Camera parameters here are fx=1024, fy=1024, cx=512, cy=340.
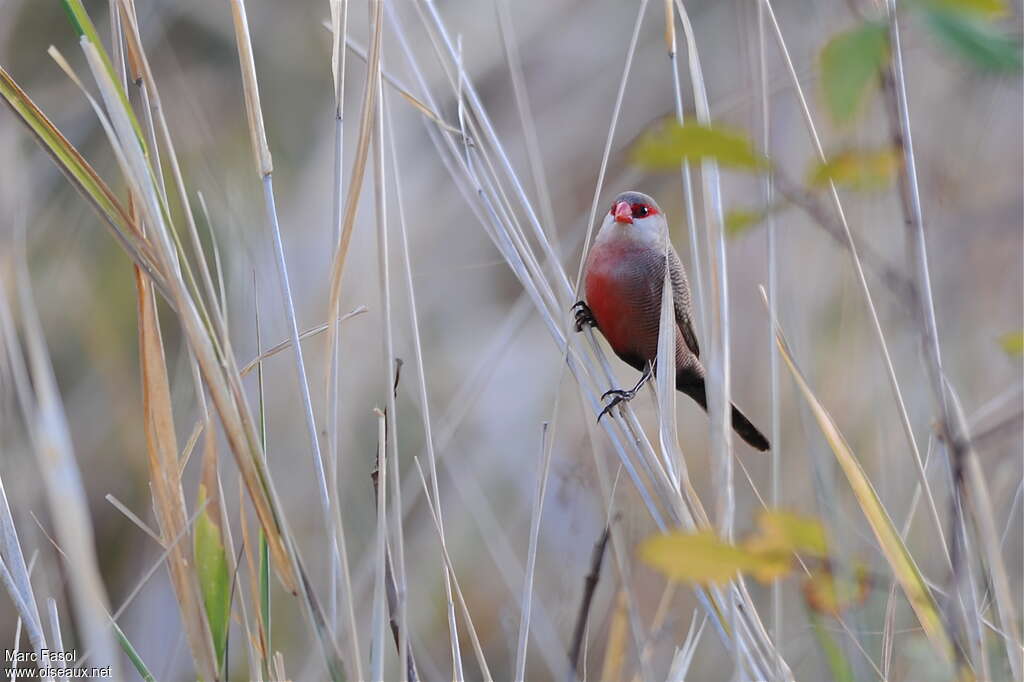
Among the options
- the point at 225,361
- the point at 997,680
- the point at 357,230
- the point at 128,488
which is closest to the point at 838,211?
the point at 997,680

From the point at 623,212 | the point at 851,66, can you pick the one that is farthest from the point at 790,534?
the point at 623,212

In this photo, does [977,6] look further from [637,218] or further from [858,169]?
[637,218]

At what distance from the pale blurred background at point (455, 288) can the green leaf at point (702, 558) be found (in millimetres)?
1903

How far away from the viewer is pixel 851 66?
82 cm

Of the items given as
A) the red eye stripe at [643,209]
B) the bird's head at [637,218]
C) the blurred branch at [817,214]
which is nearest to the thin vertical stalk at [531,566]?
the blurred branch at [817,214]

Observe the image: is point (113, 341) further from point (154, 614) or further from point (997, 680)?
point (997, 680)

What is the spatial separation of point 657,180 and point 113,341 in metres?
2.40

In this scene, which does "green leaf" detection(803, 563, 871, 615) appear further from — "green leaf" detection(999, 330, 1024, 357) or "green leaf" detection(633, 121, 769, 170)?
"green leaf" detection(633, 121, 769, 170)

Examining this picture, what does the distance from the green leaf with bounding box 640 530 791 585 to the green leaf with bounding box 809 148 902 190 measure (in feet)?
1.13

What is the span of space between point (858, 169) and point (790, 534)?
1.13 feet

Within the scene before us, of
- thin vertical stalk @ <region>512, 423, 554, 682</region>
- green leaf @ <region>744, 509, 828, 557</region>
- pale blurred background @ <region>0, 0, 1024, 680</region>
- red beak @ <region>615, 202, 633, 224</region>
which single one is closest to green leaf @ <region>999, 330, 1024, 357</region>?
green leaf @ <region>744, 509, 828, 557</region>

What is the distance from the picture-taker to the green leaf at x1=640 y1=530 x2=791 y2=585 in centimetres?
92

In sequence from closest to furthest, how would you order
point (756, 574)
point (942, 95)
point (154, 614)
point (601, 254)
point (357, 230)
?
point (756, 574) < point (601, 254) < point (154, 614) < point (357, 230) < point (942, 95)

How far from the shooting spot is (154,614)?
3.55 meters
